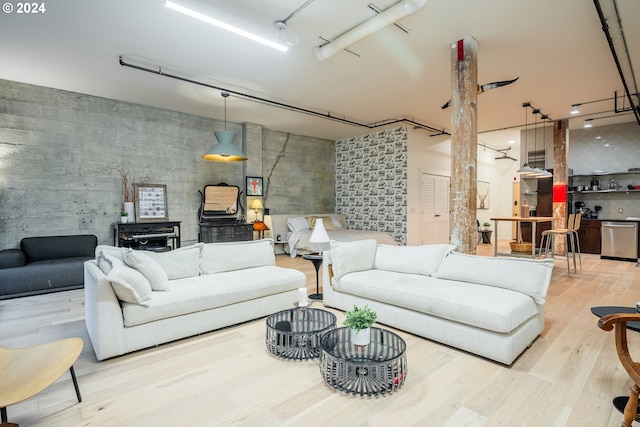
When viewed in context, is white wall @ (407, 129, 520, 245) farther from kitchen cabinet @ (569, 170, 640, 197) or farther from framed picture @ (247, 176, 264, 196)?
framed picture @ (247, 176, 264, 196)

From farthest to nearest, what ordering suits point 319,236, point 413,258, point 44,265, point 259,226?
point 259,226, point 44,265, point 319,236, point 413,258

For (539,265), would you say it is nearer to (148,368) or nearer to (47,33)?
(148,368)

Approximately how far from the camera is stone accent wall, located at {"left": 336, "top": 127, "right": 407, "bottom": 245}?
7.84 m

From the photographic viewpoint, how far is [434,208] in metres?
8.44

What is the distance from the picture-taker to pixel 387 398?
6.53 feet

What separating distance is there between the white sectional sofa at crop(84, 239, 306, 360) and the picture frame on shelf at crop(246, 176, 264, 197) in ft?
12.0

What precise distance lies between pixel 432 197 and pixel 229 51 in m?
6.25

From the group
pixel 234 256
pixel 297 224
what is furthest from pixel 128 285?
pixel 297 224

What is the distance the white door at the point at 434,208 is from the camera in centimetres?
820

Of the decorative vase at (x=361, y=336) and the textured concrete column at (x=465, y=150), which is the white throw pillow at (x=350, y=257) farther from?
the decorative vase at (x=361, y=336)

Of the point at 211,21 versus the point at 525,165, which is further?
the point at 525,165

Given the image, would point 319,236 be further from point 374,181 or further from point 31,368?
point 374,181

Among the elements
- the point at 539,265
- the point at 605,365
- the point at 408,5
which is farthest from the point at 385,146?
the point at 605,365

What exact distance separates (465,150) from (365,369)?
2.86 metres
